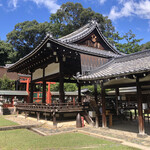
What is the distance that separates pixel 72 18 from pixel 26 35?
45.3 feet

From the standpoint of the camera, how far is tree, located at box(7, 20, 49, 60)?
44.7 meters

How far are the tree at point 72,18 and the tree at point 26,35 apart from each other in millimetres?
3452

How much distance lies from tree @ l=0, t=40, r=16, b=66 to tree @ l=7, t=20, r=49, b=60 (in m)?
1.59

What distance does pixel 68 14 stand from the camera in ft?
141

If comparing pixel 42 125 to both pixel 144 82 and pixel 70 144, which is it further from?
pixel 144 82

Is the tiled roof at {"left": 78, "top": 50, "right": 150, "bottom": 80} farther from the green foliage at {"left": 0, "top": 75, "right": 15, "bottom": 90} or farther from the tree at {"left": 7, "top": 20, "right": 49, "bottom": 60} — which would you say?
the tree at {"left": 7, "top": 20, "right": 49, "bottom": 60}

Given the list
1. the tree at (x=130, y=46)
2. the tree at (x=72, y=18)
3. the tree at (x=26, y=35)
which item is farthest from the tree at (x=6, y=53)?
the tree at (x=130, y=46)

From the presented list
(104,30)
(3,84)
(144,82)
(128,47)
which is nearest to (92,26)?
(144,82)

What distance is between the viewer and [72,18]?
143 ft

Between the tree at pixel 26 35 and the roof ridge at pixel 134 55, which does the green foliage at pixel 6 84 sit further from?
the roof ridge at pixel 134 55

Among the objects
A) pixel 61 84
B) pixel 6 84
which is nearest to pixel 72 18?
pixel 6 84

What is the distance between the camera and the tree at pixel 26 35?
4466 cm

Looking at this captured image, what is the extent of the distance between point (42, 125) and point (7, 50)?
38022 millimetres

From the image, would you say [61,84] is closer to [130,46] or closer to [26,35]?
[130,46]
